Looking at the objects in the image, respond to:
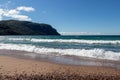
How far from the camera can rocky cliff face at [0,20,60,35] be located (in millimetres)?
108569

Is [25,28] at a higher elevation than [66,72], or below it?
higher

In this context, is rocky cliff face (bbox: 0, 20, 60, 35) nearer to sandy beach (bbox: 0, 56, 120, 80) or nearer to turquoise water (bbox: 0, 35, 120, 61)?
turquoise water (bbox: 0, 35, 120, 61)

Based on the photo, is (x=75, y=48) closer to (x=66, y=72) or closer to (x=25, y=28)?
(x=66, y=72)

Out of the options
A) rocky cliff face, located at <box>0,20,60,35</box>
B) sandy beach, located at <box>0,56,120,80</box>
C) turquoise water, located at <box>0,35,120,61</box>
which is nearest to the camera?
sandy beach, located at <box>0,56,120,80</box>

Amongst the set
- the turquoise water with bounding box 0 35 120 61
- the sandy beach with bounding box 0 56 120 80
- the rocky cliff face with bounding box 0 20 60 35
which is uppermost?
the rocky cliff face with bounding box 0 20 60 35

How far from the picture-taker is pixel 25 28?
123 meters

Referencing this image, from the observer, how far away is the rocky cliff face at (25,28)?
109 metres

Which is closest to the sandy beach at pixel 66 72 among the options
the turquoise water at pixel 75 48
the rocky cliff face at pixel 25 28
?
the turquoise water at pixel 75 48

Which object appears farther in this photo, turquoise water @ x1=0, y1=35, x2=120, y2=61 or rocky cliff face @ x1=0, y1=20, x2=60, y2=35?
rocky cliff face @ x1=0, y1=20, x2=60, y2=35

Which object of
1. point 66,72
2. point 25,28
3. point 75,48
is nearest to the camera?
point 66,72

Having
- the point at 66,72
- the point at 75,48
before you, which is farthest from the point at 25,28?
the point at 66,72

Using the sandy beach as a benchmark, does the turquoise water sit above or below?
below

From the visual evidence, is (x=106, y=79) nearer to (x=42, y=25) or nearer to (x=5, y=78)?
(x=5, y=78)

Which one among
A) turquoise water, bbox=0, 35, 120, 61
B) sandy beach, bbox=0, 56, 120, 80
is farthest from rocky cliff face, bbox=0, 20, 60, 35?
sandy beach, bbox=0, 56, 120, 80
